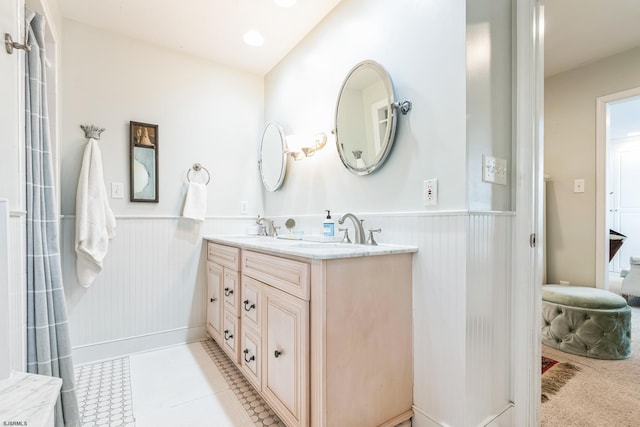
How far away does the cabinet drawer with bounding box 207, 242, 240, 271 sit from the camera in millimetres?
1814

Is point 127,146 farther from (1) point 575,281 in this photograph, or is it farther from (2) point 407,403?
(1) point 575,281

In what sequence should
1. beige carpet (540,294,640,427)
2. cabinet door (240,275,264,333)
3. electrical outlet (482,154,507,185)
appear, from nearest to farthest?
1. electrical outlet (482,154,507,185)
2. beige carpet (540,294,640,427)
3. cabinet door (240,275,264,333)

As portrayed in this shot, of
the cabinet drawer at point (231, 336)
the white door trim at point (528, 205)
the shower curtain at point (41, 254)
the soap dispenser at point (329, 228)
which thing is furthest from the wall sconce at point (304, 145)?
the shower curtain at point (41, 254)

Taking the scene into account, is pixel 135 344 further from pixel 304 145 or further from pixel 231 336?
pixel 304 145

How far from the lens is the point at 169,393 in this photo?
1.67m

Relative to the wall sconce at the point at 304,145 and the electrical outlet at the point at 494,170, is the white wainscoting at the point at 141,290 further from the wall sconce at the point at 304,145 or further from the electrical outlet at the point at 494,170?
the electrical outlet at the point at 494,170

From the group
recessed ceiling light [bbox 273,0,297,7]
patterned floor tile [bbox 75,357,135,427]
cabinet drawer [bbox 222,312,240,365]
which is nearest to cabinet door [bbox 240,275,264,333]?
cabinet drawer [bbox 222,312,240,365]

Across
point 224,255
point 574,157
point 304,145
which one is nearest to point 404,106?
point 304,145

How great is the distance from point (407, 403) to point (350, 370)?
42 centimetres

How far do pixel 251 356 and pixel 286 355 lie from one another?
421 millimetres

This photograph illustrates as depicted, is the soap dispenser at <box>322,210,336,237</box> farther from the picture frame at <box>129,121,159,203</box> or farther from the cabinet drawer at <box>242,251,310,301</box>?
the picture frame at <box>129,121,159,203</box>

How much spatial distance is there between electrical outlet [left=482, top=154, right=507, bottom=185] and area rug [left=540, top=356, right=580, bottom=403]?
125 cm

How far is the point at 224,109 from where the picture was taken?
2605 millimetres

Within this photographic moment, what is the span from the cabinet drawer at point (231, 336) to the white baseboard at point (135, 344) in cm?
57
